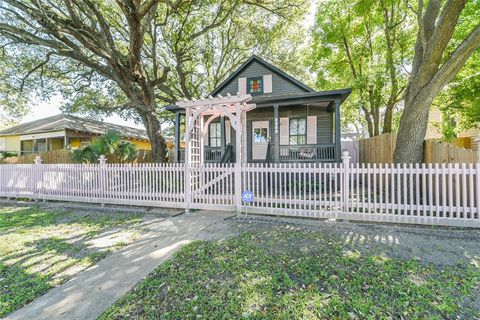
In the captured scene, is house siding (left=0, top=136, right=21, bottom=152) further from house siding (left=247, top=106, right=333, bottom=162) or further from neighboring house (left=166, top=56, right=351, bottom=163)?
house siding (left=247, top=106, right=333, bottom=162)

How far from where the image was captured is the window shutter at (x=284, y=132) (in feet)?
45.4

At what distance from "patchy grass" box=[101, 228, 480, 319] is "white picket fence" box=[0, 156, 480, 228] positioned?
1.92 metres

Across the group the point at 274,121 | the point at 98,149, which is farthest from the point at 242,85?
the point at 98,149

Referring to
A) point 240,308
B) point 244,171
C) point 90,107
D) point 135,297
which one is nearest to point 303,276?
point 240,308

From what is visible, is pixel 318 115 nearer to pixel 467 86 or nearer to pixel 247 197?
pixel 467 86

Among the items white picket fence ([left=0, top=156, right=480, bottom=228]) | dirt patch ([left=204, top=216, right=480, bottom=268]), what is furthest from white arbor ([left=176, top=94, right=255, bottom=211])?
dirt patch ([left=204, top=216, right=480, bottom=268])

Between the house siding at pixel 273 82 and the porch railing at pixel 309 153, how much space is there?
331cm

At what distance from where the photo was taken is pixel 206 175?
23.0 feet

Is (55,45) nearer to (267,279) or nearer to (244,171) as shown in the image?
(244,171)

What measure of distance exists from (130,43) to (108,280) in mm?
12077

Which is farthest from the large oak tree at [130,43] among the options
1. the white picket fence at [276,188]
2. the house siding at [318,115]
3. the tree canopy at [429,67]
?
the tree canopy at [429,67]

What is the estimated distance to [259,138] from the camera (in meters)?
14.5

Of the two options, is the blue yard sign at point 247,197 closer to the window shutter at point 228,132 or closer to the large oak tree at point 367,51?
the window shutter at point 228,132

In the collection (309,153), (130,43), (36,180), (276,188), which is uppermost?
(130,43)
